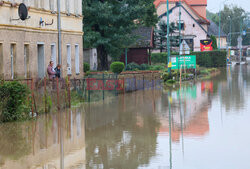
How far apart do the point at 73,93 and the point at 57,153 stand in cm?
1253

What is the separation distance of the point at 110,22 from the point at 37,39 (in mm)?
15830

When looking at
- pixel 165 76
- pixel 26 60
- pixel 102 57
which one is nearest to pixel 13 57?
pixel 26 60

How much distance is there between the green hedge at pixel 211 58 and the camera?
7094cm

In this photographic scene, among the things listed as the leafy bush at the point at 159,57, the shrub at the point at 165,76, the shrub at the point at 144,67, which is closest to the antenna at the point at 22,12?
the shrub at the point at 165,76

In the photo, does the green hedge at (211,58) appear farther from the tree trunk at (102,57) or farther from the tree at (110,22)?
the tree at (110,22)

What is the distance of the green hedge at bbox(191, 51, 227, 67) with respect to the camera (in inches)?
2793

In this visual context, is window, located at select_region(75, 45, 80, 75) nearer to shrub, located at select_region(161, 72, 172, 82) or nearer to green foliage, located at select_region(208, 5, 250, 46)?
shrub, located at select_region(161, 72, 172, 82)

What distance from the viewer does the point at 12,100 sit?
1877cm

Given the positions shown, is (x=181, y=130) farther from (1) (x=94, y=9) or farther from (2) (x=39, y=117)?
(1) (x=94, y=9)

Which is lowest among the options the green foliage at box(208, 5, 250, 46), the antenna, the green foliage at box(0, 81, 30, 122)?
the green foliage at box(0, 81, 30, 122)

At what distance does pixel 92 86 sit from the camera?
28.0 metres

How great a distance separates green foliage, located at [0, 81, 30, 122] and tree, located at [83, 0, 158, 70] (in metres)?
21.9

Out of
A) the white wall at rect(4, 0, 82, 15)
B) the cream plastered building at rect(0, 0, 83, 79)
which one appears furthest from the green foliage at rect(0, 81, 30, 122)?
the white wall at rect(4, 0, 82, 15)

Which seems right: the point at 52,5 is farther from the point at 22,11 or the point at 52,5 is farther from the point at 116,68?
the point at 116,68
